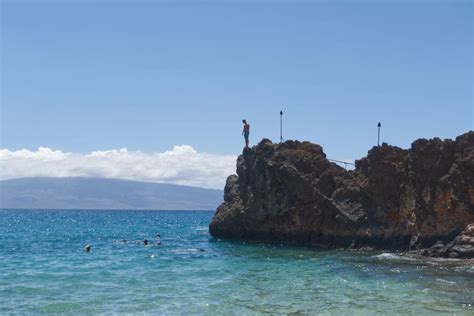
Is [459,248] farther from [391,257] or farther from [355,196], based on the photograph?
[355,196]

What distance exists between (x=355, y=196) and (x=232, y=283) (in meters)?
21.8

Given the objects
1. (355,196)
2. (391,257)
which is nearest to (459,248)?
(391,257)

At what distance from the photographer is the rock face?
42.3 metres

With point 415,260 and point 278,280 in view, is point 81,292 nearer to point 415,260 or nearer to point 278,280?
point 278,280

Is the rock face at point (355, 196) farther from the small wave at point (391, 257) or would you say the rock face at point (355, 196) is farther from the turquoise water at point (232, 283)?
the turquoise water at point (232, 283)

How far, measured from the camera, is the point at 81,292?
85.9ft

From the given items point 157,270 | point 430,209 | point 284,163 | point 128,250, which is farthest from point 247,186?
point 157,270

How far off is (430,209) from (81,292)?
27112 millimetres

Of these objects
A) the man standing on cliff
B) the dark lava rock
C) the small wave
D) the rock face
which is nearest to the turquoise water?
the small wave

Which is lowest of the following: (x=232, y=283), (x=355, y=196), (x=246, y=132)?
(x=232, y=283)

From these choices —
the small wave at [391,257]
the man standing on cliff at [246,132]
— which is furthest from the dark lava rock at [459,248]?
the man standing on cliff at [246,132]

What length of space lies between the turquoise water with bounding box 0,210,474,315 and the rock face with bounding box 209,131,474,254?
13.3ft

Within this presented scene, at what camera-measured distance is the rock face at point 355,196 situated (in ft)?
139

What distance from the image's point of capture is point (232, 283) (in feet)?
96.0
